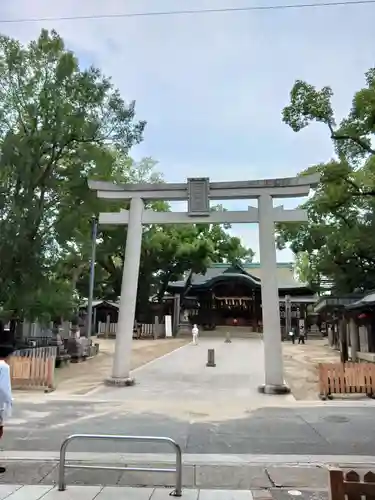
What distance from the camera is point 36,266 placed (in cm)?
1619

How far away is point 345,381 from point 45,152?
40.3 ft

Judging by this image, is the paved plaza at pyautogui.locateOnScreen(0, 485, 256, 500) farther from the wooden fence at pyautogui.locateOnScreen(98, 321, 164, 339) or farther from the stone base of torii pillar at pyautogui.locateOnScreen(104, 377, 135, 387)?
the wooden fence at pyautogui.locateOnScreen(98, 321, 164, 339)

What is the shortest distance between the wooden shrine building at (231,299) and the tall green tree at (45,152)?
28402 mm

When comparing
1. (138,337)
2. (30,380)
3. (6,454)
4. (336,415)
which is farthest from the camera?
(138,337)

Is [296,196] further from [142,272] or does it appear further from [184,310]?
[184,310]

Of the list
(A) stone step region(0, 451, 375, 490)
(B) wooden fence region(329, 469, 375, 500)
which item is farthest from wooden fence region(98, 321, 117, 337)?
(B) wooden fence region(329, 469, 375, 500)

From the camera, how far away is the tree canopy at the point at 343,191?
1430 cm

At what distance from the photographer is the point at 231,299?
45781 millimetres

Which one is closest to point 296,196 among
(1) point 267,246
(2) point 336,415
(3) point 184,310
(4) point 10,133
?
(1) point 267,246

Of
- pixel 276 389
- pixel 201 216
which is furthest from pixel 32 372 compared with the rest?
pixel 276 389

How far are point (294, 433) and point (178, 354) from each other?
1764cm

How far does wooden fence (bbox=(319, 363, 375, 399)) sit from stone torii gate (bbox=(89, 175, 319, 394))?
165cm

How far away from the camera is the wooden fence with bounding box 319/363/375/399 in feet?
41.7

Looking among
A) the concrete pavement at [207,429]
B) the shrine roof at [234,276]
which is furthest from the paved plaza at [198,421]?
the shrine roof at [234,276]
